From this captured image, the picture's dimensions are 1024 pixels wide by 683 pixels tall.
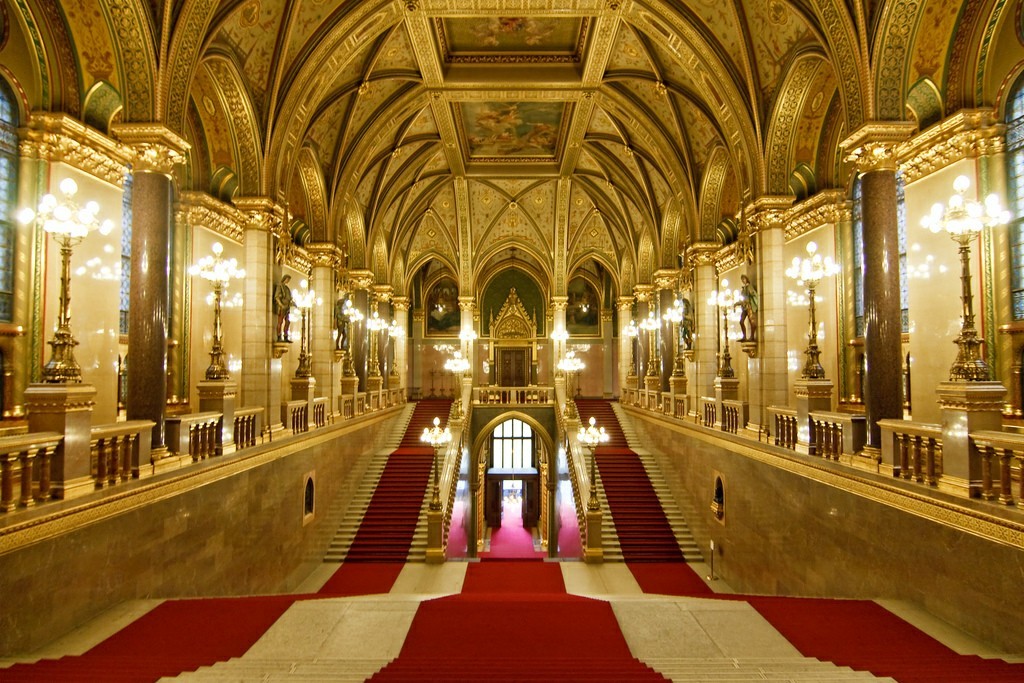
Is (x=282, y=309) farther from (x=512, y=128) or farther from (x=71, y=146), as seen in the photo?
(x=512, y=128)

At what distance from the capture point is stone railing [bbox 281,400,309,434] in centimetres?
1404

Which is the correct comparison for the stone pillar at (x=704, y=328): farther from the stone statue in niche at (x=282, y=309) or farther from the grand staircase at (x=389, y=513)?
the stone statue in niche at (x=282, y=309)

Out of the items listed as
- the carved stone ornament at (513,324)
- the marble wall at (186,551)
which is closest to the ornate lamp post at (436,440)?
the marble wall at (186,551)

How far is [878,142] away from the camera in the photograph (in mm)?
9297

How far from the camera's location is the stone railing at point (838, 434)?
9156 millimetres

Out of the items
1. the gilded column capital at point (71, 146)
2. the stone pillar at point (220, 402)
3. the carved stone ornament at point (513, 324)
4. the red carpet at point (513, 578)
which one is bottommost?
the red carpet at point (513, 578)

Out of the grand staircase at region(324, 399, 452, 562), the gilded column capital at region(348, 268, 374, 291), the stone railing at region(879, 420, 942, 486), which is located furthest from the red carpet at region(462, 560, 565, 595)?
the gilded column capital at region(348, 268, 374, 291)

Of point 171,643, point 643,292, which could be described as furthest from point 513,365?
point 171,643

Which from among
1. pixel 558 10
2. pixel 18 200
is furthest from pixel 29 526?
pixel 558 10

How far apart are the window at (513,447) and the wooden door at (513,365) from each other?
8.29 feet

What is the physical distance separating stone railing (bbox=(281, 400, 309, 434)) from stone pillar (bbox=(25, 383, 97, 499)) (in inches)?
286

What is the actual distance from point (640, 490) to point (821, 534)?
9.28 m

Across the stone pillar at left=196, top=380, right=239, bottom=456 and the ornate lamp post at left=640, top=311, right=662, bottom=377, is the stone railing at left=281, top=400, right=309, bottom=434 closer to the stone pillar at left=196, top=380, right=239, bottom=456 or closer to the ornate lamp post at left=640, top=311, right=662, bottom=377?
the stone pillar at left=196, top=380, right=239, bottom=456

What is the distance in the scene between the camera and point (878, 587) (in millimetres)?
7445
